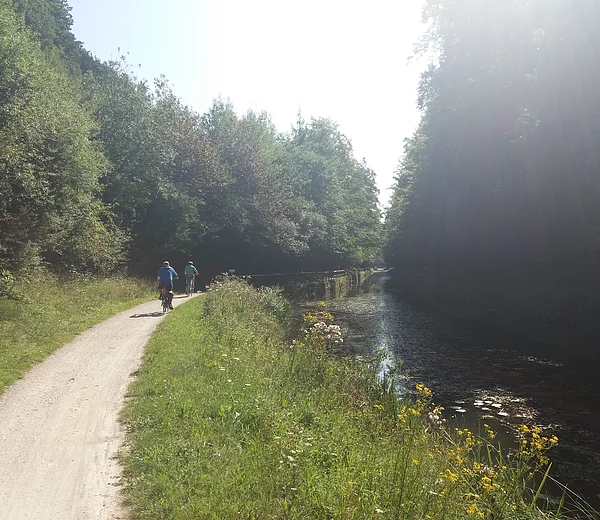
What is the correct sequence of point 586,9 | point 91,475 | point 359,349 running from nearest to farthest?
1. point 91,475
2. point 359,349
3. point 586,9

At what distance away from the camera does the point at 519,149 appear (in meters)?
24.1

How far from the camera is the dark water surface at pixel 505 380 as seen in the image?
8500 millimetres

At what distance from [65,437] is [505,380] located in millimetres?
10750

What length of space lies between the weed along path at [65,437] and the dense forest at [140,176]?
805 cm

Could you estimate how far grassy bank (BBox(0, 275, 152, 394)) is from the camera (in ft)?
33.6

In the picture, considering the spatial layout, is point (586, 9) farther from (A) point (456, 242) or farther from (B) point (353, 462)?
(A) point (456, 242)

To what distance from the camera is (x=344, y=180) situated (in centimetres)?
7681

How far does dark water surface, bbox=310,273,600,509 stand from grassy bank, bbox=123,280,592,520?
152 centimetres

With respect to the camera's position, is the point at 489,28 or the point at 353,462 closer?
the point at 353,462

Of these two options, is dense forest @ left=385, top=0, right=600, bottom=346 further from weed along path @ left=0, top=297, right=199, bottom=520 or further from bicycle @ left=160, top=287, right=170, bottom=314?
weed along path @ left=0, top=297, right=199, bottom=520

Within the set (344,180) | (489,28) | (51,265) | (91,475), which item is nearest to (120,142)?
(51,265)

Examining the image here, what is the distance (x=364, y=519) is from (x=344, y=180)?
74.3 metres

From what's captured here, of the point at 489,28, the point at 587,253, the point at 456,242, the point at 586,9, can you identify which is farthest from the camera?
the point at 456,242

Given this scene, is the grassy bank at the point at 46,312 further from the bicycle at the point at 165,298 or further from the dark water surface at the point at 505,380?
the dark water surface at the point at 505,380
